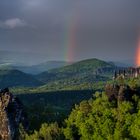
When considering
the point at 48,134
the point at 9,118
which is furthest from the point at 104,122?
the point at 9,118

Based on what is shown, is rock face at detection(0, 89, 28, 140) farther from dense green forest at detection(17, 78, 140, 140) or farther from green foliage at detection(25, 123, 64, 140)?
green foliage at detection(25, 123, 64, 140)

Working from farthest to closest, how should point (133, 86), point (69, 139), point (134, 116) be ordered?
1. point (133, 86)
2. point (69, 139)
3. point (134, 116)

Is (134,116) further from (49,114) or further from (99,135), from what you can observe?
(49,114)

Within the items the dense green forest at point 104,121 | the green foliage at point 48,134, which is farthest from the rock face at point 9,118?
the green foliage at point 48,134

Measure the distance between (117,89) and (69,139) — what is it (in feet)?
75.8

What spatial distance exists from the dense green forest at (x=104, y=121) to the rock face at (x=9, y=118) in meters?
4.23

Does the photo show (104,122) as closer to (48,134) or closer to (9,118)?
(48,134)

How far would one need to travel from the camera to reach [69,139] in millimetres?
137375

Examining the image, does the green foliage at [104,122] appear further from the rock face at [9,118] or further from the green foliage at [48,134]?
the rock face at [9,118]

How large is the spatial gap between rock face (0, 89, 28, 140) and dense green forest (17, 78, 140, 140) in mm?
4230

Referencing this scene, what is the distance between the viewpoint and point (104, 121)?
134 meters

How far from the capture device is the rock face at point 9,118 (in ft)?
477

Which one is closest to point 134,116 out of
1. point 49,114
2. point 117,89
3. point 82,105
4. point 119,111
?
point 119,111

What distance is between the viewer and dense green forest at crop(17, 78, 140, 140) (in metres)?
127
